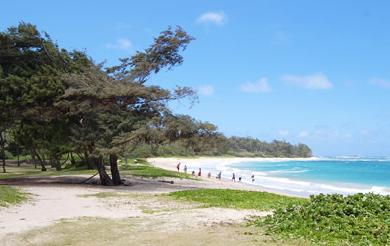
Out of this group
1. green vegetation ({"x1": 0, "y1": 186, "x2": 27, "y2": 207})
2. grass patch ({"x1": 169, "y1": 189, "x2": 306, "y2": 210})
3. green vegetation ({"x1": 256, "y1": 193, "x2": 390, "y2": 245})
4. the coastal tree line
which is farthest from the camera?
Result: the coastal tree line

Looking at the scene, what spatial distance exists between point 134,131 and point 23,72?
298 inches

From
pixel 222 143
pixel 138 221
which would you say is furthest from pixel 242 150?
pixel 138 221

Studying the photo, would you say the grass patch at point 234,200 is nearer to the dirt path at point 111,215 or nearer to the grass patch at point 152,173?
the dirt path at point 111,215

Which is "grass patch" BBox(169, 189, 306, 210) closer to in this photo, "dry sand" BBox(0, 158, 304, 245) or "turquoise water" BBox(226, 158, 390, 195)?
"dry sand" BBox(0, 158, 304, 245)

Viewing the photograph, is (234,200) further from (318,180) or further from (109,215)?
(318,180)

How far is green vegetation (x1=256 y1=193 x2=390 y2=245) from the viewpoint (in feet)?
32.4

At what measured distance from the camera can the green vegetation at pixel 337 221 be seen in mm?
9891

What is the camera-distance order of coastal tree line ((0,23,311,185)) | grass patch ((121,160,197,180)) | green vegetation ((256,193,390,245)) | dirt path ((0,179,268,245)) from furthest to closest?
1. grass patch ((121,160,197,180))
2. coastal tree line ((0,23,311,185))
3. dirt path ((0,179,268,245))
4. green vegetation ((256,193,390,245))

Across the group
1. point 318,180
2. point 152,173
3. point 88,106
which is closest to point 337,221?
point 88,106

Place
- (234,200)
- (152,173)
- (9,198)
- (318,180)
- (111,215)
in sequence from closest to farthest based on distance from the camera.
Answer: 1. (111,215)
2. (9,198)
3. (234,200)
4. (152,173)
5. (318,180)

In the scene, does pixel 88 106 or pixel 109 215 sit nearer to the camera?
pixel 109 215

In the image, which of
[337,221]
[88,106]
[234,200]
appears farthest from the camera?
[88,106]

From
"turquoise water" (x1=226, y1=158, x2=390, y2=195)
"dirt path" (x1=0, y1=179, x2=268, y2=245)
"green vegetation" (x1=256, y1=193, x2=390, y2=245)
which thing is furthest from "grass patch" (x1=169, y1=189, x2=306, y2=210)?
"turquoise water" (x1=226, y1=158, x2=390, y2=195)

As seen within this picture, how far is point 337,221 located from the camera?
11.0 metres
